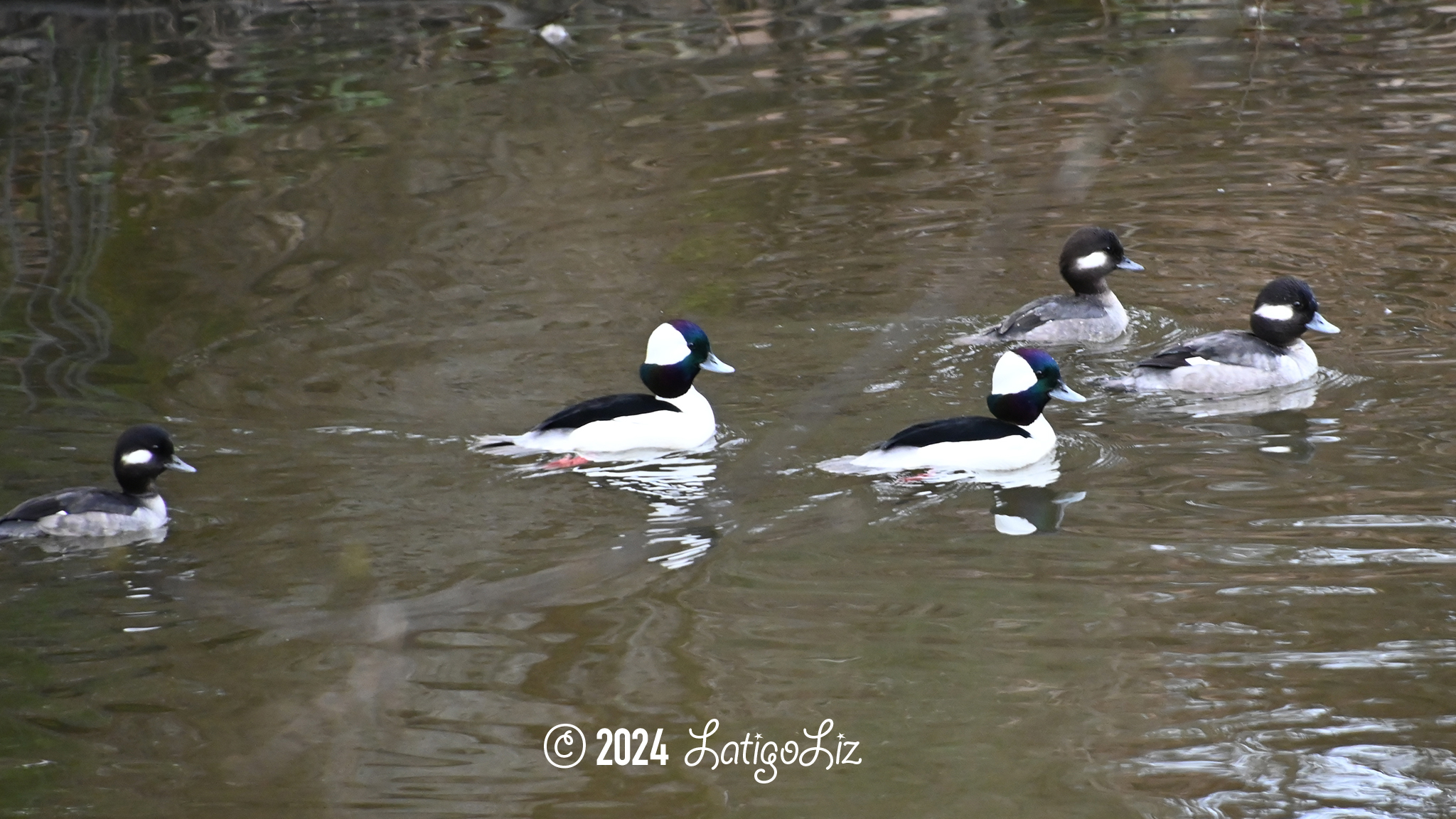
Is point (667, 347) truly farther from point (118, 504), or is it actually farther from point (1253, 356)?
point (1253, 356)

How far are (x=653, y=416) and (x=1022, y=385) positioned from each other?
5.83 feet

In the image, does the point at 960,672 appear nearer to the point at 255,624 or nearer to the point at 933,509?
the point at 933,509

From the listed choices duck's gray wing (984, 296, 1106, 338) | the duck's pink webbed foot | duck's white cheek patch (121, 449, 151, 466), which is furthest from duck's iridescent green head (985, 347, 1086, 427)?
duck's white cheek patch (121, 449, 151, 466)

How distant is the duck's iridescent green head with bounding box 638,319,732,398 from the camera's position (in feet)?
26.3

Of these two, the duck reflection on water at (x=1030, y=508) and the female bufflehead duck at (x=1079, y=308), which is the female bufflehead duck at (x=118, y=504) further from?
the female bufflehead duck at (x=1079, y=308)

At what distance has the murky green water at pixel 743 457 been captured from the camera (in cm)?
506

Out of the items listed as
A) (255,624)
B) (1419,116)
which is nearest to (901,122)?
(1419,116)

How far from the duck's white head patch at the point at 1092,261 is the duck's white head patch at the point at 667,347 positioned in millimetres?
2782

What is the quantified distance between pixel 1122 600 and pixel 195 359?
19.0ft

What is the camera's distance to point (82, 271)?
11555 millimetres

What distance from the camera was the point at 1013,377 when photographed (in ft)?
24.9

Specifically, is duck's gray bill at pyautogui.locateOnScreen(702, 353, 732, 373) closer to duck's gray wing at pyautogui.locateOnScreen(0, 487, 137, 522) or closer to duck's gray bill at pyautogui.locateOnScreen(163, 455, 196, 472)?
duck's gray bill at pyautogui.locateOnScreen(163, 455, 196, 472)

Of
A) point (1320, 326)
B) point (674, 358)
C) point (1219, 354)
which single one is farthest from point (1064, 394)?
point (674, 358)

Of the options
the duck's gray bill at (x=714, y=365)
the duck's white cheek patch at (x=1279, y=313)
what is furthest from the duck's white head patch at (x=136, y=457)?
the duck's white cheek patch at (x=1279, y=313)
